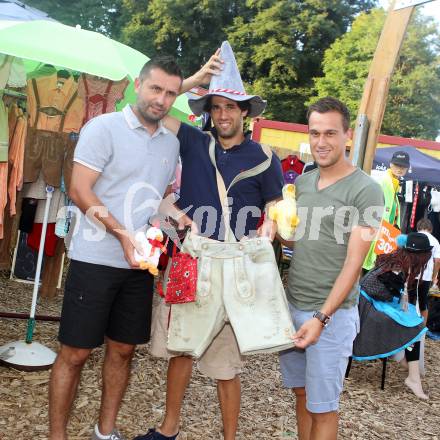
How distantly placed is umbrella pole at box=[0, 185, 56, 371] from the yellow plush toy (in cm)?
230

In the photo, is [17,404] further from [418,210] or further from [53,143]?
[418,210]

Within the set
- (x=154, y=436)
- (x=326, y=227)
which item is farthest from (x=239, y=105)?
(x=154, y=436)

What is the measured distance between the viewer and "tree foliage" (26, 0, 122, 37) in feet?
110

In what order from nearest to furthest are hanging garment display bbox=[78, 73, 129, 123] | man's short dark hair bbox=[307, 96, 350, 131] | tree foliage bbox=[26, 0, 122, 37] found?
1. man's short dark hair bbox=[307, 96, 350, 131]
2. hanging garment display bbox=[78, 73, 129, 123]
3. tree foliage bbox=[26, 0, 122, 37]

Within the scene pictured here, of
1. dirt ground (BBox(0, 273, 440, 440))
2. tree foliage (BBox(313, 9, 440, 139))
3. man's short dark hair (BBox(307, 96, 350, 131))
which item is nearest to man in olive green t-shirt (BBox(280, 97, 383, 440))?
man's short dark hair (BBox(307, 96, 350, 131))

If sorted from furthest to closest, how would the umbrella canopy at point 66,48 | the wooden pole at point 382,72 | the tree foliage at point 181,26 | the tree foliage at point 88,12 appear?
the tree foliage at point 88,12 → the tree foliage at point 181,26 → the wooden pole at point 382,72 → the umbrella canopy at point 66,48

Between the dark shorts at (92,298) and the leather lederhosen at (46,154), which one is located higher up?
the leather lederhosen at (46,154)

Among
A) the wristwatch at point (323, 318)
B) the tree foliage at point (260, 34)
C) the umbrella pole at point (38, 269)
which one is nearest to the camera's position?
the wristwatch at point (323, 318)

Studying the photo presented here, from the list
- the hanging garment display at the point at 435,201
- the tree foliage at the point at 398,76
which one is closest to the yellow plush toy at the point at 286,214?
the hanging garment display at the point at 435,201

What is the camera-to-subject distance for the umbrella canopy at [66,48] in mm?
3863

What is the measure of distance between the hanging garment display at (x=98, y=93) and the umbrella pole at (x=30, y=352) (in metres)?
1.15

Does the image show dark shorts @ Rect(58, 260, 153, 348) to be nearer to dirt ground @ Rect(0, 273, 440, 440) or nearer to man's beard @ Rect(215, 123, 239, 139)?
man's beard @ Rect(215, 123, 239, 139)

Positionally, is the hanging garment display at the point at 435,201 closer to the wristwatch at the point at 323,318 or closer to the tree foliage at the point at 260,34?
the wristwatch at the point at 323,318

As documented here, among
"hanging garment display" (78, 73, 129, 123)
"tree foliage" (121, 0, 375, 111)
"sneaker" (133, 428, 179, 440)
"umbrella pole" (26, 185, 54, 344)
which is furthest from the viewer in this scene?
"tree foliage" (121, 0, 375, 111)
